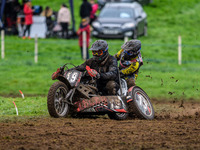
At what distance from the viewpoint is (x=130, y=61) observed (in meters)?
11.7

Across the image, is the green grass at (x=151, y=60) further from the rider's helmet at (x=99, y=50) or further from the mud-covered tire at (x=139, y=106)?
the rider's helmet at (x=99, y=50)

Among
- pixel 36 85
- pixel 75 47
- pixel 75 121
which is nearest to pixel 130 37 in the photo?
pixel 75 47

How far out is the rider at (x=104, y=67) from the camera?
10812mm

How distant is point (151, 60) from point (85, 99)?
41.4 feet

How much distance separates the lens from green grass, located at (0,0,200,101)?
1730 cm

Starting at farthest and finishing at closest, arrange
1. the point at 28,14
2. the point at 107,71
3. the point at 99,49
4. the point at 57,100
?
the point at 28,14, the point at 107,71, the point at 99,49, the point at 57,100

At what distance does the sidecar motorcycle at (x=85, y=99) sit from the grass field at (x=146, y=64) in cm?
139

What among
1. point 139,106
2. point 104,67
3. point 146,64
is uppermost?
point 104,67

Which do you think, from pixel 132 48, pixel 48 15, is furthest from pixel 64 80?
pixel 48 15

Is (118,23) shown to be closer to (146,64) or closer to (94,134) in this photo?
(146,64)

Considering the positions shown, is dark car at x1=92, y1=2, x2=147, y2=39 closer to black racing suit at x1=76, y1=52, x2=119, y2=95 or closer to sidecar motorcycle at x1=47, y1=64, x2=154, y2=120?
black racing suit at x1=76, y1=52, x2=119, y2=95

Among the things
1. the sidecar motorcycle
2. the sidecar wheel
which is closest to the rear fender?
the sidecar motorcycle

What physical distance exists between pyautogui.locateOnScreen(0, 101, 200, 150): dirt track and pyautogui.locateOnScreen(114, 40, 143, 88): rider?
1.93 metres

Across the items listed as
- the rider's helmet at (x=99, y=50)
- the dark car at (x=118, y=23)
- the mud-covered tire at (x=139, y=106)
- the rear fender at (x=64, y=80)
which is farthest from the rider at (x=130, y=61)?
the dark car at (x=118, y=23)
